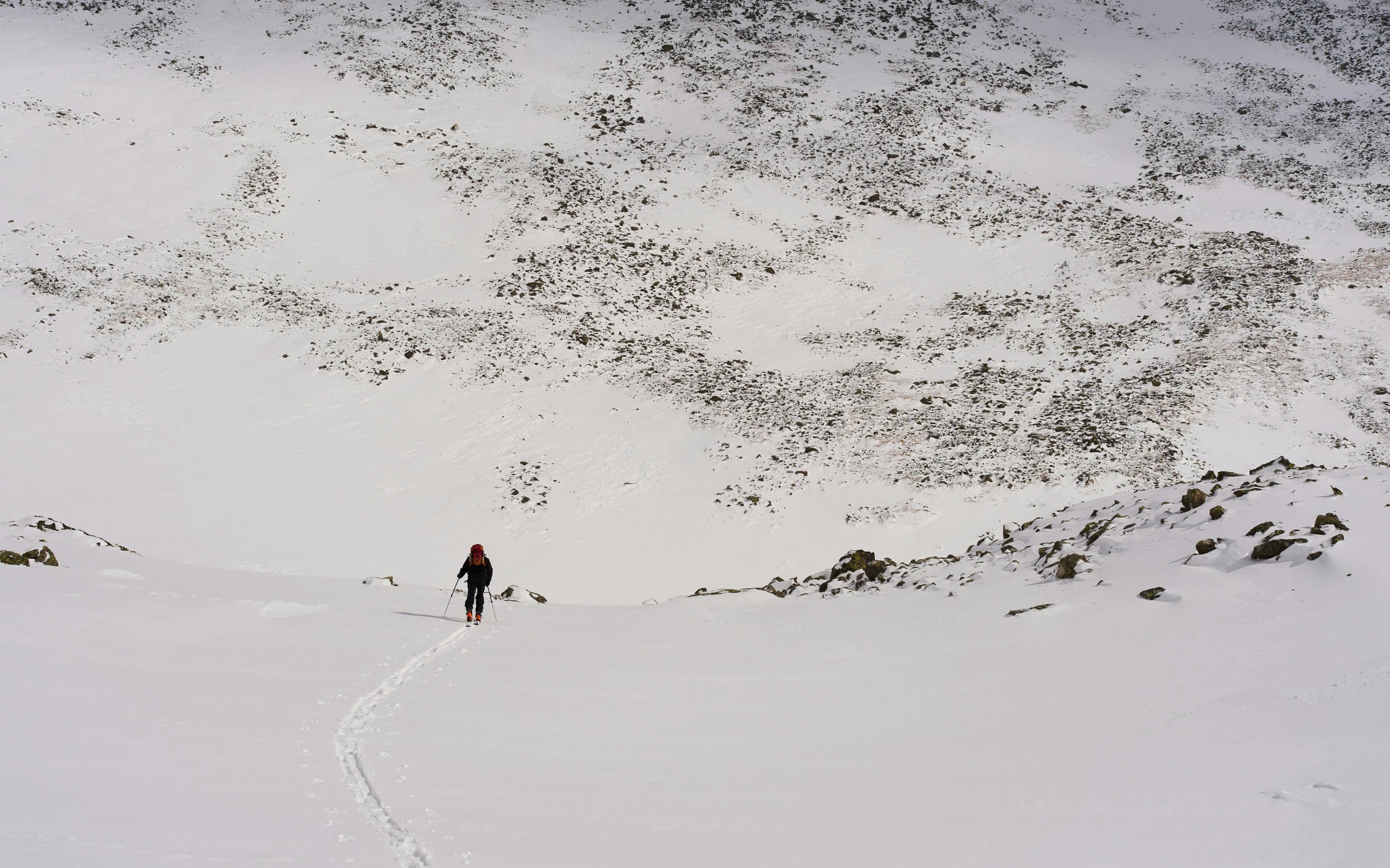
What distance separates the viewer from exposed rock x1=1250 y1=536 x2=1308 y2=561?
1060 centimetres

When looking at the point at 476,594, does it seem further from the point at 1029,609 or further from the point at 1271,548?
the point at 1271,548

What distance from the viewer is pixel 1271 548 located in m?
10.7

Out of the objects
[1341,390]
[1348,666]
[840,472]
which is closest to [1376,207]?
[1341,390]

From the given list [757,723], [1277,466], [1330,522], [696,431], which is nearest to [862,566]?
[1330,522]

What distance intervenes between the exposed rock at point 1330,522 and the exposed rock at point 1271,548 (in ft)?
1.72

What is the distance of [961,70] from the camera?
1983 inches

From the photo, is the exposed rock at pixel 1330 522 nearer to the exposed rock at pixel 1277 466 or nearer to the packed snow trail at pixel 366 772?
the exposed rock at pixel 1277 466

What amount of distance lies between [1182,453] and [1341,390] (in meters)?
7.68

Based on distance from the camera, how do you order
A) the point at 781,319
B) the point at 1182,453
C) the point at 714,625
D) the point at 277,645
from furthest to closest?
the point at 781,319 < the point at 1182,453 < the point at 714,625 < the point at 277,645

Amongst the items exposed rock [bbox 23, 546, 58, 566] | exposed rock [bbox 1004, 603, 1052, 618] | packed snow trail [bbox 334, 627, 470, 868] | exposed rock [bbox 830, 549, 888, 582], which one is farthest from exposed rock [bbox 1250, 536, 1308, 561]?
exposed rock [bbox 23, 546, 58, 566]

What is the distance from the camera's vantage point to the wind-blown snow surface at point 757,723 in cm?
480

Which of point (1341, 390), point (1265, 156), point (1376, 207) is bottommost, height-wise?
point (1341, 390)

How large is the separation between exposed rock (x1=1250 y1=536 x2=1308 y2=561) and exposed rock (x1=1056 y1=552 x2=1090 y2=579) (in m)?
2.54

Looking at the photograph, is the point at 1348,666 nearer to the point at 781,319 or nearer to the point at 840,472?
the point at 840,472
